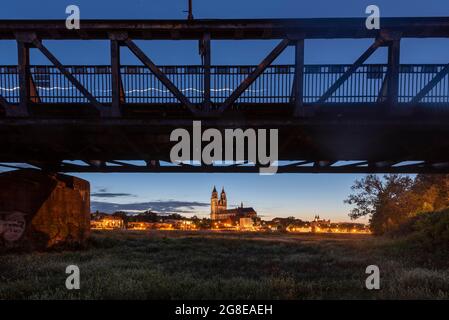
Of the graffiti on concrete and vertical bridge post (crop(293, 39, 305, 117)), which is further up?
vertical bridge post (crop(293, 39, 305, 117))

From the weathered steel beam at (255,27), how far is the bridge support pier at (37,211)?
7.93 meters

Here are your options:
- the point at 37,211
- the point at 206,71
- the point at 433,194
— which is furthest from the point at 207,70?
the point at 433,194

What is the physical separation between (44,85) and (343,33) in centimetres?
1032

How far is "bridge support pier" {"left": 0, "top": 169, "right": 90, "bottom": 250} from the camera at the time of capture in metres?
14.9

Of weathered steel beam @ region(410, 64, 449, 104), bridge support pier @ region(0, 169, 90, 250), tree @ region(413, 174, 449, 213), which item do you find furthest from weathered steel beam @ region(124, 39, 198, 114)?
tree @ region(413, 174, 449, 213)

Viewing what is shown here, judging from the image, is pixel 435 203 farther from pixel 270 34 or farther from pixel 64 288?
pixel 64 288

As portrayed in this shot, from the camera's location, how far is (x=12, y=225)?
14930mm

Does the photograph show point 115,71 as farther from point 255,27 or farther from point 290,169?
point 290,169

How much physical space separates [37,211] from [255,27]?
1352cm

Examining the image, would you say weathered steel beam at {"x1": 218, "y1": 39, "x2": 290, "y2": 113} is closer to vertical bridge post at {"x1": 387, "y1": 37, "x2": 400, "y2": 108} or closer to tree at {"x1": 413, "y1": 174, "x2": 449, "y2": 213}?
vertical bridge post at {"x1": 387, "y1": 37, "x2": 400, "y2": 108}

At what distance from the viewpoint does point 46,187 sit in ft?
53.0

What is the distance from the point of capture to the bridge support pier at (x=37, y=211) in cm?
1495

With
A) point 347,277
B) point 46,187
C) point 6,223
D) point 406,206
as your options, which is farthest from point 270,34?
point 406,206

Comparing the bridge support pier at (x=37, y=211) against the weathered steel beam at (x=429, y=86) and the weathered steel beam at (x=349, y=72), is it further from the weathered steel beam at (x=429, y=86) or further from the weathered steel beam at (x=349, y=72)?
the weathered steel beam at (x=429, y=86)
